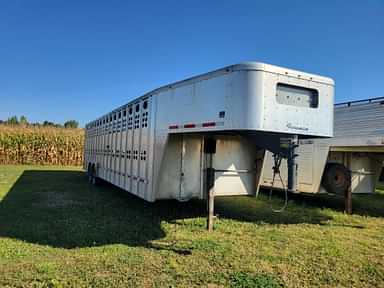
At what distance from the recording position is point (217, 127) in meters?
4.36

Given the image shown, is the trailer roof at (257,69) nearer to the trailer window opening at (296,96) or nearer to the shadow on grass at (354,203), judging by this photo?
the trailer window opening at (296,96)

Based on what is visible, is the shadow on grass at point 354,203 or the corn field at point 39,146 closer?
the shadow on grass at point 354,203

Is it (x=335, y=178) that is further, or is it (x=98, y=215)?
(x=335, y=178)

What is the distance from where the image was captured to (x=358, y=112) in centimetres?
765

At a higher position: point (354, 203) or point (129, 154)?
point (129, 154)

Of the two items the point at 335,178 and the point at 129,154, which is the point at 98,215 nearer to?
the point at 129,154

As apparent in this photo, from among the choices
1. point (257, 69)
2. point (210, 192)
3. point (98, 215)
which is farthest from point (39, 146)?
point (257, 69)

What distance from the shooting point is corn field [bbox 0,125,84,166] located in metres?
22.2

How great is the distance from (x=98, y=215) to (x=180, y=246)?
2.70 m

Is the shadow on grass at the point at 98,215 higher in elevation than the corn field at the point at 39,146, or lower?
lower

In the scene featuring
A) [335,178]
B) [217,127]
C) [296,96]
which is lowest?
[335,178]

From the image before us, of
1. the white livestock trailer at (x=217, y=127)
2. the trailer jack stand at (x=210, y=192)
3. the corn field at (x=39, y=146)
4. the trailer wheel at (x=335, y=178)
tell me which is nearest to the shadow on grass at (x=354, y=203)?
the trailer wheel at (x=335, y=178)

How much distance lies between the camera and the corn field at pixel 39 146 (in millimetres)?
22234

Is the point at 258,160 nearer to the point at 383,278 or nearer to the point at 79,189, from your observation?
the point at 383,278
